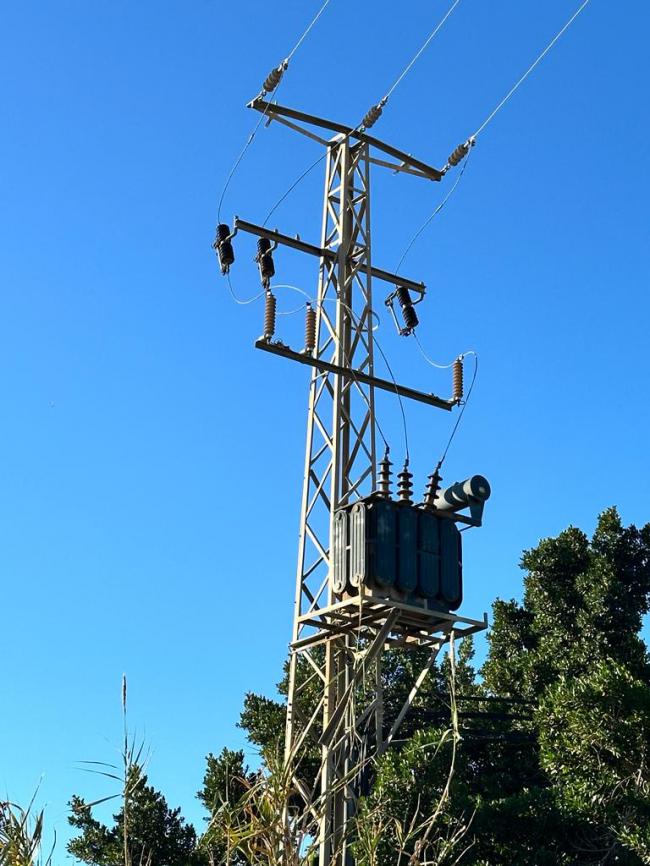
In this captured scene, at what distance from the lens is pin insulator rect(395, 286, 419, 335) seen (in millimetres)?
16953

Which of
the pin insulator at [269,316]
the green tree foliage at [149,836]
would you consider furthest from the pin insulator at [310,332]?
the green tree foliage at [149,836]

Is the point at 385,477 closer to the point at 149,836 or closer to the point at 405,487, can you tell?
the point at 405,487

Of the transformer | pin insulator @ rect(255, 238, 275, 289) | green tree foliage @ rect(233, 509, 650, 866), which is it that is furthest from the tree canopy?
pin insulator @ rect(255, 238, 275, 289)

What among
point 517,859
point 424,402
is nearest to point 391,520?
point 424,402

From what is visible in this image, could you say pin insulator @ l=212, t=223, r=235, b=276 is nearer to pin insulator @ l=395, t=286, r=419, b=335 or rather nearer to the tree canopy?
pin insulator @ l=395, t=286, r=419, b=335

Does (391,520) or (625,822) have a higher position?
(391,520)

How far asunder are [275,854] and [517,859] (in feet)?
54.2

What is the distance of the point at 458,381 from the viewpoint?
1606 centimetres

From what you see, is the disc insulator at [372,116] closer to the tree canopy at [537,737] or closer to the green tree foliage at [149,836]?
the tree canopy at [537,737]

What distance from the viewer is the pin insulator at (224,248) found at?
50.9 ft

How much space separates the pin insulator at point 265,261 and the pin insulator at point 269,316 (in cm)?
33

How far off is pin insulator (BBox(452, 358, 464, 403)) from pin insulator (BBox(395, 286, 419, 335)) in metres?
1.13

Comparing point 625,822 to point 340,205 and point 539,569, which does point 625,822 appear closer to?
point 539,569

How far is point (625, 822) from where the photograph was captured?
19531 mm
